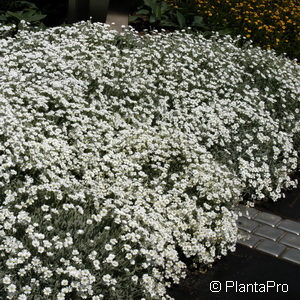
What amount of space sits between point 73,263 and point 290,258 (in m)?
2.37

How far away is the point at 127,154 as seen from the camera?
610cm

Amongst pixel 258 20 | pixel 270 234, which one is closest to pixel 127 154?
pixel 270 234

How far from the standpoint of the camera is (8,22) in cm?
959

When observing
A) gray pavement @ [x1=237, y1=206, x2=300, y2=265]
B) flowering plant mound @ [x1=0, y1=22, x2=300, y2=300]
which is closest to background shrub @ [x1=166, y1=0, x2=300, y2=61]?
flowering plant mound @ [x1=0, y1=22, x2=300, y2=300]

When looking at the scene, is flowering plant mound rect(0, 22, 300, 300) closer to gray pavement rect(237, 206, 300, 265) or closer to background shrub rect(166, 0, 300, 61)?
gray pavement rect(237, 206, 300, 265)

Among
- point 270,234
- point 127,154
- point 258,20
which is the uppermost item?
point 258,20

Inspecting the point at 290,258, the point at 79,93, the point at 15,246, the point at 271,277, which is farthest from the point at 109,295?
the point at 79,93

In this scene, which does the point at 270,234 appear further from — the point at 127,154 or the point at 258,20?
the point at 258,20

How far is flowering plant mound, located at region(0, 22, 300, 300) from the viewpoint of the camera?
4504 millimetres

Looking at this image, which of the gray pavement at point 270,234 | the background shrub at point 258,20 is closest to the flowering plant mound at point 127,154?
the gray pavement at point 270,234

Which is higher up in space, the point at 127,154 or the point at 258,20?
the point at 258,20

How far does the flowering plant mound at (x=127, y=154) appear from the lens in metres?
4.50

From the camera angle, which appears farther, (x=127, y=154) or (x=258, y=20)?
(x=258, y=20)

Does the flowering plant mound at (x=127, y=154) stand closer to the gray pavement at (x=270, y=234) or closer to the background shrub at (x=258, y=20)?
the gray pavement at (x=270, y=234)
